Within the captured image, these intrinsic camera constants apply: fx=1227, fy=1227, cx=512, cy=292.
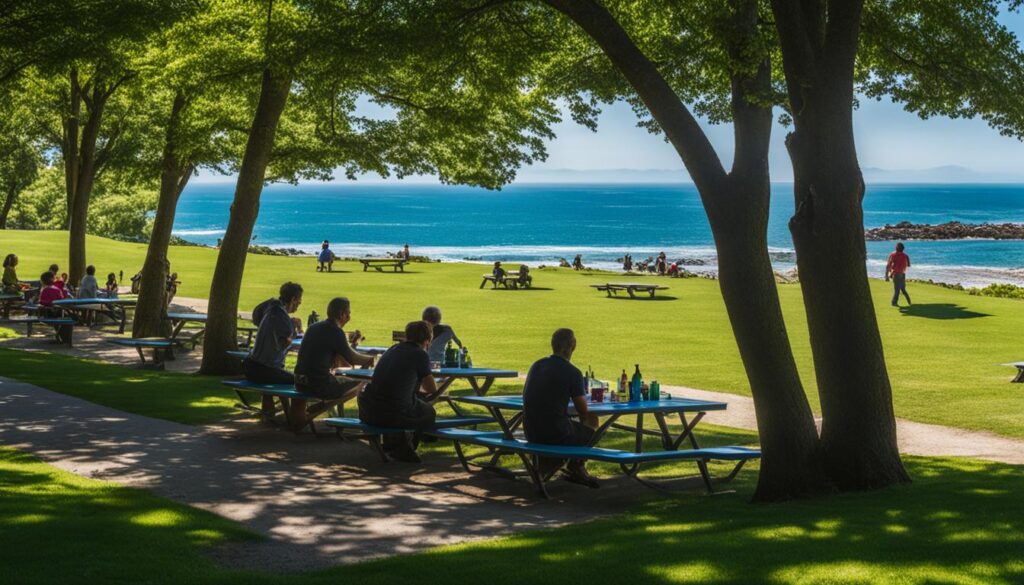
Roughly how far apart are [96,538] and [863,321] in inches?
247

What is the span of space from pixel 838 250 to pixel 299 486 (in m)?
5.17

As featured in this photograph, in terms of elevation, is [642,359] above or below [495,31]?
below

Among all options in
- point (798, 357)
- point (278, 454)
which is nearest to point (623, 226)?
point (798, 357)

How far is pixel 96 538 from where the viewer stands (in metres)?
8.23

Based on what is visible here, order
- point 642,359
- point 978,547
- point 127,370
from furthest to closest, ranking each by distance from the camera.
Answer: point 642,359, point 127,370, point 978,547

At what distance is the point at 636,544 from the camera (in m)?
8.08

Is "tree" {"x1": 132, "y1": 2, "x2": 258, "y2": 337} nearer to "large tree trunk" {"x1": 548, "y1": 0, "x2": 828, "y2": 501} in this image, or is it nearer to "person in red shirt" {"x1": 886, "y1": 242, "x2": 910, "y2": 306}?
"large tree trunk" {"x1": 548, "y1": 0, "x2": 828, "y2": 501}

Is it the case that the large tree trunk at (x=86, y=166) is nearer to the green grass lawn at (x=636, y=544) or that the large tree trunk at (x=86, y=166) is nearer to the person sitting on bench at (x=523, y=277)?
the person sitting on bench at (x=523, y=277)

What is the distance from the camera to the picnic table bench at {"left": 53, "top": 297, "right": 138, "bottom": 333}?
2628cm

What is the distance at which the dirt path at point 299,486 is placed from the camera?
29.2 feet

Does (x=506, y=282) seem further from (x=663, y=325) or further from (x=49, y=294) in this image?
(x=49, y=294)

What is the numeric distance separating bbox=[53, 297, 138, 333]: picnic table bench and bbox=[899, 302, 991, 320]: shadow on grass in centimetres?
2012

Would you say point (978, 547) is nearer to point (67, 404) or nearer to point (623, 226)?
point (67, 404)

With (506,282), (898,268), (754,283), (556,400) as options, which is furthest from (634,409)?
(506,282)
